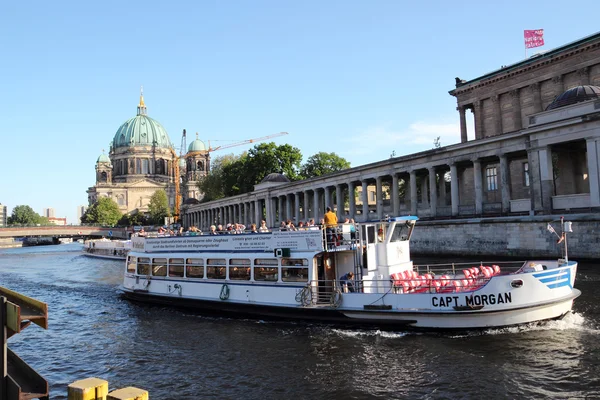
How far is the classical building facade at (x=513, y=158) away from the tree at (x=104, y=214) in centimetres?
10507

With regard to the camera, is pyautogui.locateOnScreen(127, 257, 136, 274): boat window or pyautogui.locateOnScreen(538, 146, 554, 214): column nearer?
pyautogui.locateOnScreen(127, 257, 136, 274): boat window

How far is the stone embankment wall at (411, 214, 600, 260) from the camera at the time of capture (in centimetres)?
3469

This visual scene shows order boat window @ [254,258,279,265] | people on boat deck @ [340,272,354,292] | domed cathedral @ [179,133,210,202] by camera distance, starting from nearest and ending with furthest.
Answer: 1. people on boat deck @ [340,272,354,292]
2. boat window @ [254,258,279,265]
3. domed cathedral @ [179,133,210,202]

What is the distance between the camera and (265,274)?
22422 millimetres

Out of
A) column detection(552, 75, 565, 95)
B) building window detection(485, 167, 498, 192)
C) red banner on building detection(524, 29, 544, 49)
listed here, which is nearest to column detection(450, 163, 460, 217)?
building window detection(485, 167, 498, 192)

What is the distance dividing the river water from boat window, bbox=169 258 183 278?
325 centimetres

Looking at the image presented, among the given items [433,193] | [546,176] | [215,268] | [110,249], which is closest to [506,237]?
[546,176]

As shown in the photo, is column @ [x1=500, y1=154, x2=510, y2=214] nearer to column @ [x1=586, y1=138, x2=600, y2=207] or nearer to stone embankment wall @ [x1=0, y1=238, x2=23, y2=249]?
column @ [x1=586, y1=138, x2=600, y2=207]

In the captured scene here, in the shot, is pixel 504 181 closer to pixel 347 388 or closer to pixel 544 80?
pixel 544 80

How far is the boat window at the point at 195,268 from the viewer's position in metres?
25.3

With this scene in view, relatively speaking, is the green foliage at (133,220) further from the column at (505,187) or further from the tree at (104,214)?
the column at (505,187)

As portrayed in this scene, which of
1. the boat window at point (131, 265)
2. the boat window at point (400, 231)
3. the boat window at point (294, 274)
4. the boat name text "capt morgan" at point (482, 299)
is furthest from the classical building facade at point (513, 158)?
the boat window at point (131, 265)

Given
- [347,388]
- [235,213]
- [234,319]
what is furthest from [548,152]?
[235,213]

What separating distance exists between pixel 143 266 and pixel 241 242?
8.63 m
